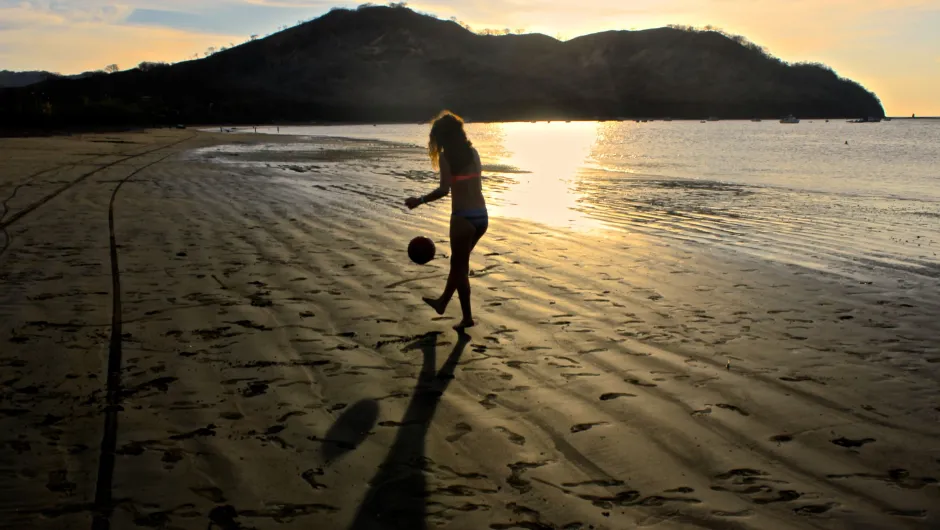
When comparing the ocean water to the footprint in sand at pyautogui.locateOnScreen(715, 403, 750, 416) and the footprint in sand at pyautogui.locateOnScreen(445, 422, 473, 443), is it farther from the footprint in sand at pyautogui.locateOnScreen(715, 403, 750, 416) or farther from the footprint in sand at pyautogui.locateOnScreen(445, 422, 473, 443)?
the footprint in sand at pyautogui.locateOnScreen(445, 422, 473, 443)

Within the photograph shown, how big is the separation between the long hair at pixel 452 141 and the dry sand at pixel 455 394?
1420 millimetres

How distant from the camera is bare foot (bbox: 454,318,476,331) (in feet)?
19.5

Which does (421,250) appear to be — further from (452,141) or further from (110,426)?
(110,426)

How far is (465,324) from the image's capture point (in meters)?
6.01

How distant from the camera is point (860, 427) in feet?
13.5

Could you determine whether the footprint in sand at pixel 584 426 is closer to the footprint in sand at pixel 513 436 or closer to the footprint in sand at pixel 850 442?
the footprint in sand at pixel 513 436

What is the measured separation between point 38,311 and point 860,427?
644 centimetres

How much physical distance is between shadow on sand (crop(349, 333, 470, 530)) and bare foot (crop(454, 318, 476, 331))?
3.54 ft

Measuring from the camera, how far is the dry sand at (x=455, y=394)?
3.22 meters

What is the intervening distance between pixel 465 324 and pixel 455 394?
152cm

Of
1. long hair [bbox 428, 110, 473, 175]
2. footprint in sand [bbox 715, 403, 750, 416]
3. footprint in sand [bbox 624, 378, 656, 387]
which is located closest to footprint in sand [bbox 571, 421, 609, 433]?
footprint in sand [bbox 624, 378, 656, 387]

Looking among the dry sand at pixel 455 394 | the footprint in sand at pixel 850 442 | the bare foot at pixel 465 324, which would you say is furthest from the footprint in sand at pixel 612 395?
the bare foot at pixel 465 324

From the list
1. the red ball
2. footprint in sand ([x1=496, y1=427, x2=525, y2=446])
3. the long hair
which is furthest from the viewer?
the red ball

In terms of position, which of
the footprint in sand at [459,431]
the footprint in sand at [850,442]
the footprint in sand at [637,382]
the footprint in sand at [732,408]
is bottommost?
the footprint in sand at [459,431]
